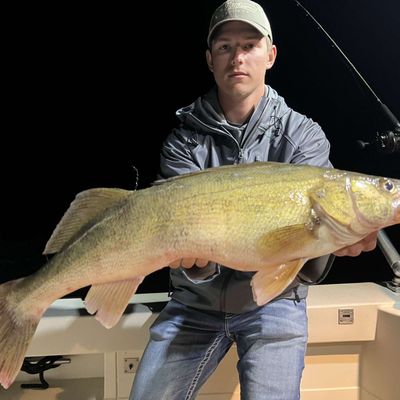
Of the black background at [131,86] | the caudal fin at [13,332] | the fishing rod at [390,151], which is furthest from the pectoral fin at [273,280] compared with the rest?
the black background at [131,86]

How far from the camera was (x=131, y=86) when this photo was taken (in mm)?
7746

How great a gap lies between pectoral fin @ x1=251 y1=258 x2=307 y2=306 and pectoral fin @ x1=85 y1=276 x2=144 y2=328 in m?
0.42

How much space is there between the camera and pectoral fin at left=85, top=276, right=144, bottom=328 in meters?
1.68

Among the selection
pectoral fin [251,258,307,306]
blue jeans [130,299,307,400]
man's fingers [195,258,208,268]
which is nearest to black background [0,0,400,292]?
blue jeans [130,299,307,400]

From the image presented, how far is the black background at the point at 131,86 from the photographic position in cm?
724

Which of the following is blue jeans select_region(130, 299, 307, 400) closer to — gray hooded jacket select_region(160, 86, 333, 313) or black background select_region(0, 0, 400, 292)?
gray hooded jacket select_region(160, 86, 333, 313)

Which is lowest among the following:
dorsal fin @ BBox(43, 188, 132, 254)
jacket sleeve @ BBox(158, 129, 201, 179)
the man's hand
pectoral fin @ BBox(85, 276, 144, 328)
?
pectoral fin @ BBox(85, 276, 144, 328)

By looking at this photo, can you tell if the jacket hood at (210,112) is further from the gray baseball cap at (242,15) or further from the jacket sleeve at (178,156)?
the gray baseball cap at (242,15)

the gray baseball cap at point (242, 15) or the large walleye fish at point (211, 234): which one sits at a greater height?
the gray baseball cap at point (242, 15)

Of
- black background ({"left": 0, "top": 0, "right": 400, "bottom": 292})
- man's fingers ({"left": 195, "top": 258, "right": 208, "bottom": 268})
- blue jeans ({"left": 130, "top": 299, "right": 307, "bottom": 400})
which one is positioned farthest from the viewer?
black background ({"left": 0, "top": 0, "right": 400, "bottom": 292})

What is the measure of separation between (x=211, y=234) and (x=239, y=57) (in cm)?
97

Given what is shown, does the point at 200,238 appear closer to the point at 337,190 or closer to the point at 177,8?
the point at 337,190

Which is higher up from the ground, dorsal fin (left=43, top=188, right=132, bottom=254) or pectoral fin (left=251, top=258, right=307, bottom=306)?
dorsal fin (left=43, top=188, right=132, bottom=254)

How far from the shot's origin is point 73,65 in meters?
7.83
